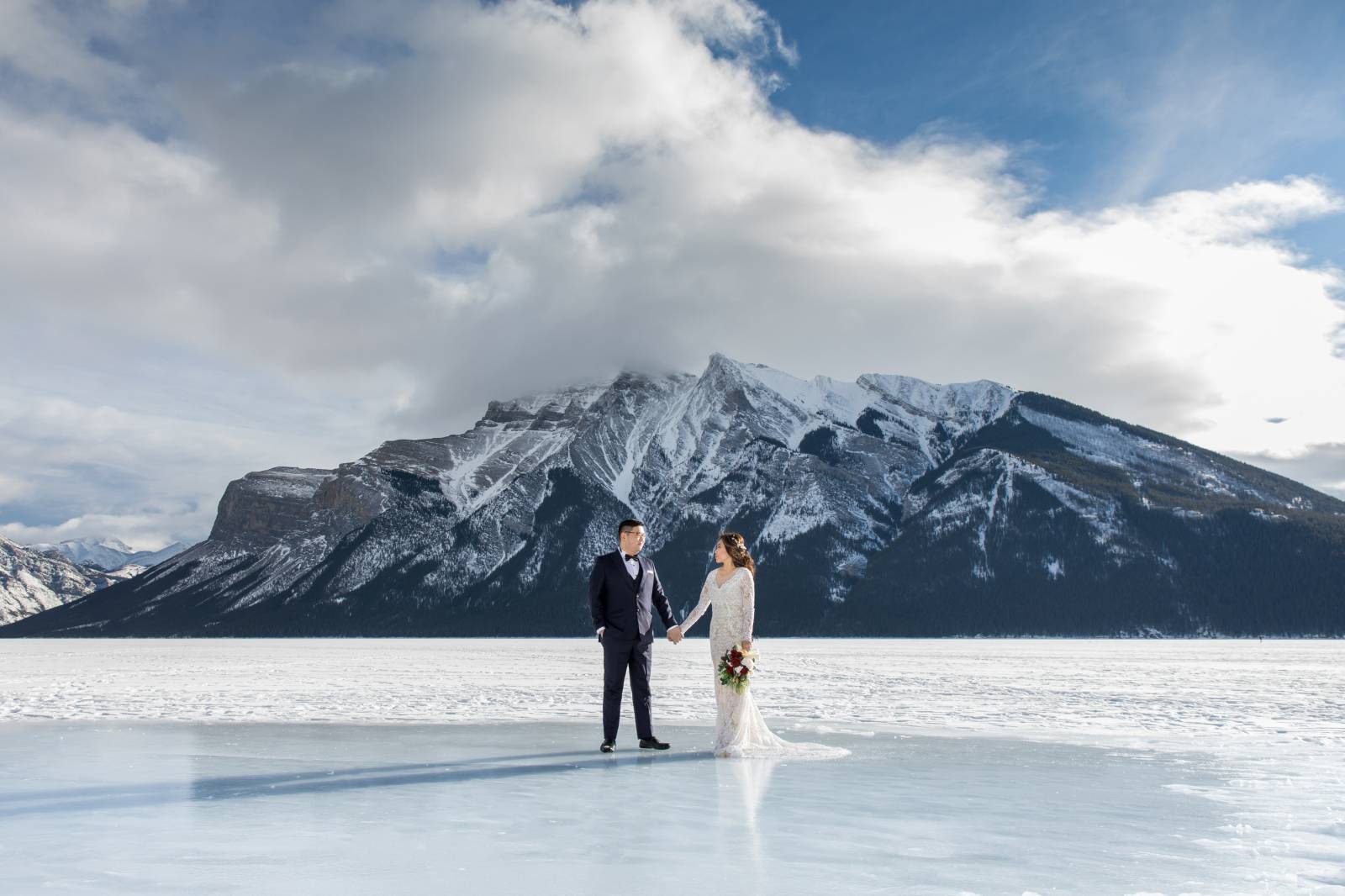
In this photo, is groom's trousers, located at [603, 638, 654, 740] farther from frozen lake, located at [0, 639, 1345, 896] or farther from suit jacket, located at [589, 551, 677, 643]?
frozen lake, located at [0, 639, 1345, 896]

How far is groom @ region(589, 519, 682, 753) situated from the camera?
43.3ft

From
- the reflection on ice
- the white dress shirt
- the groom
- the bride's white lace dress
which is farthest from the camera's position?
the white dress shirt

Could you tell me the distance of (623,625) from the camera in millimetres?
13227

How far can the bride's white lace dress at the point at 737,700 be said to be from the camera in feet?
41.6

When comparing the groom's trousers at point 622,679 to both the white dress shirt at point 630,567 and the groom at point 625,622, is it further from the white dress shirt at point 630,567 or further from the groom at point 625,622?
the white dress shirt at point 630,567

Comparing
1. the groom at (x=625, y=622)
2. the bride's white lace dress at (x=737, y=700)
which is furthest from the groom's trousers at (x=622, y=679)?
the bride's white lace dress at (x=737, y=700)

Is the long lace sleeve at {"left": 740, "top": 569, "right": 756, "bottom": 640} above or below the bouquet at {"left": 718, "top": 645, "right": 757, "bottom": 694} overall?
above

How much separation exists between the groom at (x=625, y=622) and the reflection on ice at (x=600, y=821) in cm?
56

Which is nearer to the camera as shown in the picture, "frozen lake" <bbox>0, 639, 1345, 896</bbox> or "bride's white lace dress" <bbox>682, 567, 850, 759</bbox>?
"frozen lake" <bbox>0, 639, 1345, 896</bbox>

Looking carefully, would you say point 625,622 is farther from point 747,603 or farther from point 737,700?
point 737,700

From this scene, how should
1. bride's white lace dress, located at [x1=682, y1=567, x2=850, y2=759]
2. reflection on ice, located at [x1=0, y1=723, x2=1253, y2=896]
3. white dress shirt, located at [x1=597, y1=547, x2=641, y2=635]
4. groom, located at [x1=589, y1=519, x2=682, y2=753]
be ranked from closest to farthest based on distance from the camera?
1. reflection on ice, located at [x1=0, y1=723, x2=1253, y2=896]
2. bride's white lace dress, located at [x1=682, y1=567, x2=850, y2=759]
3. groom, located at [x1=589, y1=519, x2=682, y2=753]
4. white dress shirt, located at [x1=597, y1=547, x2=641, y2=635]

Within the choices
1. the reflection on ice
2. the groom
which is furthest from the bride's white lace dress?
the groom

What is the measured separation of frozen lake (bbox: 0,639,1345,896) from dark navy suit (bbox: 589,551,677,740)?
0.61m

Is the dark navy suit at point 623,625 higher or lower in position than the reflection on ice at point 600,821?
higher
